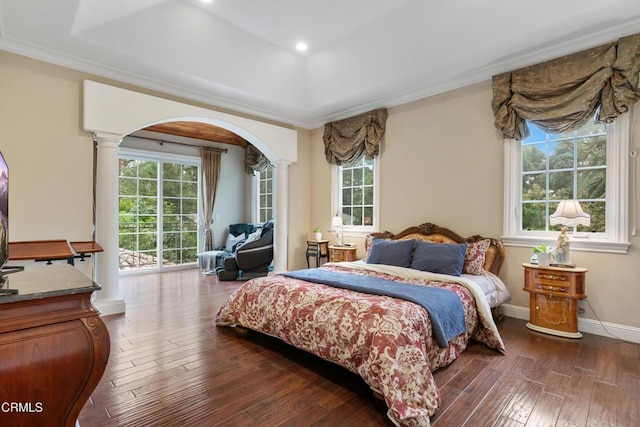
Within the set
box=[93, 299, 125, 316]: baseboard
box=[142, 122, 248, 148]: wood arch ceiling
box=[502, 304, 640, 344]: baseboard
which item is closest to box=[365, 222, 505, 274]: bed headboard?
box=[502, 304, 640, 344]: baseboard

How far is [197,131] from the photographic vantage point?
21.5ft

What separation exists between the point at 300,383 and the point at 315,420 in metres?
0.43

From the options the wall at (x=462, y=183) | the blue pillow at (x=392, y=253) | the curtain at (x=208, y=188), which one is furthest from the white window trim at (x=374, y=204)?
the curtain at (x=208, y=188)

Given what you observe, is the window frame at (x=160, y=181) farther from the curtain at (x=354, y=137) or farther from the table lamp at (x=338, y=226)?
the table lamp at (x=338, y=226)

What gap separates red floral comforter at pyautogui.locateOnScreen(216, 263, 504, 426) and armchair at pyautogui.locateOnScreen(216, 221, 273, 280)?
2524 mm

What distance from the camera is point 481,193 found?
3.94 metres

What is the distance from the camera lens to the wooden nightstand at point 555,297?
3027 millimetres

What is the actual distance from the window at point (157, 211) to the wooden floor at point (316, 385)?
3.62 metres

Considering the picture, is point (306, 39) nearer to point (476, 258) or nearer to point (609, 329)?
point (476, 258)

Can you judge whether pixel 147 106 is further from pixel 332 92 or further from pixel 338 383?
pixel 338 383

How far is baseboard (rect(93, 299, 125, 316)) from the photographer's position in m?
3.75

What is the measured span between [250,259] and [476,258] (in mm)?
3895

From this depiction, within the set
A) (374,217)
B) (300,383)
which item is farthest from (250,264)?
(300,383)

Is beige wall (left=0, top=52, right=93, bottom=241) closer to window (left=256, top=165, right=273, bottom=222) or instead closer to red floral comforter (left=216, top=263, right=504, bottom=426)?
red floral comforter (left=216, top=263, right=504, bottom=426)
